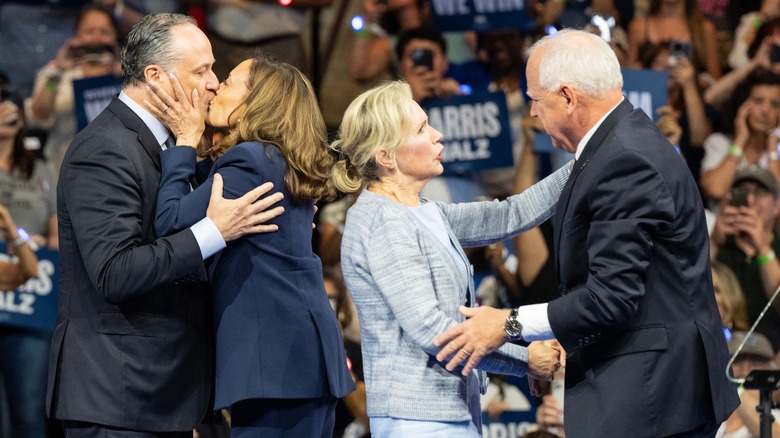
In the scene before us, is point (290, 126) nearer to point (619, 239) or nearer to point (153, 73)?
point (153, 73)

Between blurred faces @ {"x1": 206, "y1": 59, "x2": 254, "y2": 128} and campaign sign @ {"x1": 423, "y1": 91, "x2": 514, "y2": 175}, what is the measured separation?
8.61 feet

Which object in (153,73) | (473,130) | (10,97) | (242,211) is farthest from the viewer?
(10,97)

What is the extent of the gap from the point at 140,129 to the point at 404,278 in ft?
2.49

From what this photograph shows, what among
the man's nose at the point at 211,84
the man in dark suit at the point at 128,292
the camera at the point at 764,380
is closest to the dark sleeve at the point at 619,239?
the man in dark suit at the point at 128,292

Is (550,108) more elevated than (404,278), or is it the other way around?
(550,108)

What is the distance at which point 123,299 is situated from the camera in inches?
92.9

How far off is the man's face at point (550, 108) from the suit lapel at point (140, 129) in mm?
943

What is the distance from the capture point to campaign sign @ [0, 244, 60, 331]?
5773 mm

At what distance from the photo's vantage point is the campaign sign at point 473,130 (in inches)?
205

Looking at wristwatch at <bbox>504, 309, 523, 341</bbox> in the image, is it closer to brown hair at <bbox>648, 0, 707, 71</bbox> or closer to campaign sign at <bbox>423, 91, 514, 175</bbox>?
campaign sign at <bbox>423, 91, 514, 175</bbox>

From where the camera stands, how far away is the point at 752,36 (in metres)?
4.95

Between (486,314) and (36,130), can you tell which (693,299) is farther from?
(36,130)

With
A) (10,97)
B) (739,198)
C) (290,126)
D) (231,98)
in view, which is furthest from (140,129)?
(10,97)

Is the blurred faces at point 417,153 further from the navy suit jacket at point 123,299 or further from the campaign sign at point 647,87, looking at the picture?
the campaign sign at point 647,87
